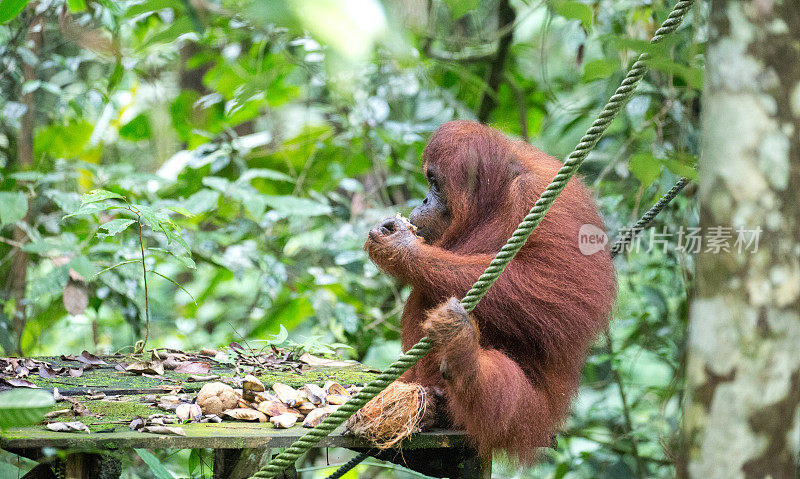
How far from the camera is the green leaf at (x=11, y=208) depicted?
11.8ft

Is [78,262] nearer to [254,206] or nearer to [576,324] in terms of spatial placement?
[254,206]

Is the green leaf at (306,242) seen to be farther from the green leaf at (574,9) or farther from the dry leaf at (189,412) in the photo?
the dry leaf at (189,412)

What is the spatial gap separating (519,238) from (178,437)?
1111 millimetres

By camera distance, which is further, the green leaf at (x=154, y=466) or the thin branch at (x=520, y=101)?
the thin branch at (x=520, y=101)

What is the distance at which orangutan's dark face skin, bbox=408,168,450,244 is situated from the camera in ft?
9.43

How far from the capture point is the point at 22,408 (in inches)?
59.7

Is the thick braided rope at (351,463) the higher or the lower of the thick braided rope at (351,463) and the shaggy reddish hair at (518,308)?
the lower

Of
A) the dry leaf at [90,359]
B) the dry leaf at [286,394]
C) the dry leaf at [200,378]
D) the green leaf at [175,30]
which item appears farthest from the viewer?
the dry leaf at [90,359]

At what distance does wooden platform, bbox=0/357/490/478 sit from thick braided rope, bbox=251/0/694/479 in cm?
26

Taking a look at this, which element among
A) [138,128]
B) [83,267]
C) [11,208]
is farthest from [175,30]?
[138,128]

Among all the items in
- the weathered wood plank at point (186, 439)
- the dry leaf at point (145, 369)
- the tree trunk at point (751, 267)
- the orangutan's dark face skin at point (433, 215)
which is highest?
the tree trunk at point (751, 267)

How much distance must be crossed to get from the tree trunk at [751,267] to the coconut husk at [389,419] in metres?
1.08

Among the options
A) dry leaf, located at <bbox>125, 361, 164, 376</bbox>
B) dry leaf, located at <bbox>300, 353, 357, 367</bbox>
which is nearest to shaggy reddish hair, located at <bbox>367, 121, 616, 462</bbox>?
dry leaf, located at <bbox>300, 353, 357, 367</bbox>

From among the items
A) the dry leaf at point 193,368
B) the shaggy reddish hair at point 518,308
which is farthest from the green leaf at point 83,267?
the shaggy reddish hair at point 518,308
